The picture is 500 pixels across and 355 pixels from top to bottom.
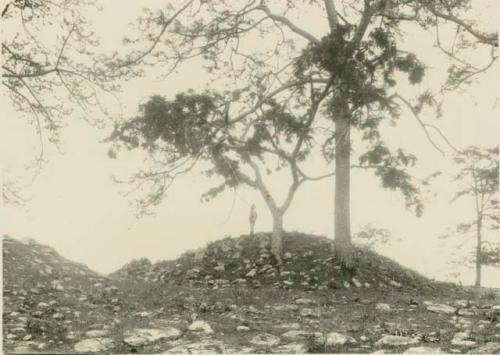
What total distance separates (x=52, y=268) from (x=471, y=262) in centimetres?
1527

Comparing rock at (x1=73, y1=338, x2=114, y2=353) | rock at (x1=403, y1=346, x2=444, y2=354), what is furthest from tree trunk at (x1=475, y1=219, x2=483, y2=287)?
rock at (x1=73, y1=338, x2=114, y2=353)

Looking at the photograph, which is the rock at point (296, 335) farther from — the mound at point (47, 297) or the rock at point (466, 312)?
the rock at point (466, 312)

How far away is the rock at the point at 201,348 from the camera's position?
7824mm

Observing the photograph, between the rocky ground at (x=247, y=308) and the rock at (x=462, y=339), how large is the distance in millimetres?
31

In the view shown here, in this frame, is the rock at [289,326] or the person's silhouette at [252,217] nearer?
the rock at [289,326]

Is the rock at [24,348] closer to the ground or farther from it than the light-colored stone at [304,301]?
closer to the ground

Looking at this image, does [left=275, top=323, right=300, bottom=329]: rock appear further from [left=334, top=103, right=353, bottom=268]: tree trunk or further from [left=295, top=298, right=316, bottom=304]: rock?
[left=334, top=103, right=353, bottom=268]: tree trunk

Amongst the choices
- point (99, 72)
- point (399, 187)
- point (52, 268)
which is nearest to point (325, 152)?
point (399, 187)

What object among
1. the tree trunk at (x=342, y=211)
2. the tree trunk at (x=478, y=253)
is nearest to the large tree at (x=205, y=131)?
the tree trunk at (x=342, y=211)

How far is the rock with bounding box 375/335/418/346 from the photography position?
8352 mm

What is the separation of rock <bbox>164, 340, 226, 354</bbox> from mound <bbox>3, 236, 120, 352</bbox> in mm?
1494

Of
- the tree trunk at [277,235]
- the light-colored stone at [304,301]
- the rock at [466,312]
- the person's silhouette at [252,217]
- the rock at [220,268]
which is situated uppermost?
the person's silhouette at [252,217]

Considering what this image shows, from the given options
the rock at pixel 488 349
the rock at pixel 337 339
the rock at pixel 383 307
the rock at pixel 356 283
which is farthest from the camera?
the rock at pixel 356 283

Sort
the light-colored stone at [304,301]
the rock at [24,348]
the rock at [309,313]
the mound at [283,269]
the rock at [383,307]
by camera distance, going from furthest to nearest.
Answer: the mound at [283,269]
the light-colored stone at [304,301]
the rock at [383,307]
the rock at [309,313]
the rock at [24,348]
